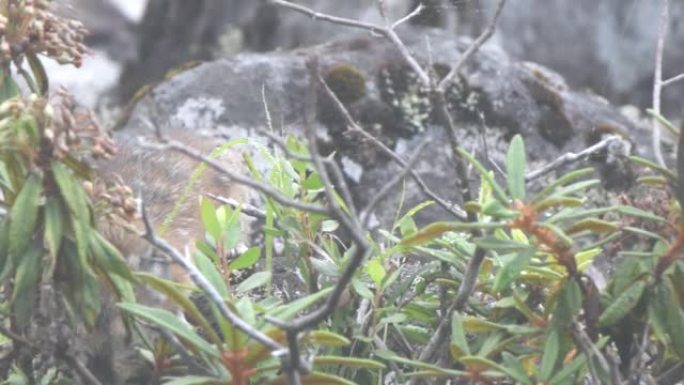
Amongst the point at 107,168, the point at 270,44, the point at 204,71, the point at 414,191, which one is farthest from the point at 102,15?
the point at 107,168

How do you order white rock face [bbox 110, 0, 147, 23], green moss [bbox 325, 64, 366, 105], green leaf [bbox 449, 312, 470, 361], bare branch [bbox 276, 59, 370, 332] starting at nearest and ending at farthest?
bare branch [bbox 276, 59, 370, 332] → green leaf [bbox 449, 312, 470, 361] → green moss [bbox 325, 64, 366, 105] → white rock face [bbox 110, 0, 147, 23]

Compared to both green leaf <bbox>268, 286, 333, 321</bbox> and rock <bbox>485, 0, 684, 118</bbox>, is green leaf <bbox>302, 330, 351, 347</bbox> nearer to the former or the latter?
green leaf <bbox>268, 286, 333, 321</bbox>

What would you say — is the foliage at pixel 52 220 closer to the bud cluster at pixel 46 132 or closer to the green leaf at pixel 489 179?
the bud cluster at pixel 46 132

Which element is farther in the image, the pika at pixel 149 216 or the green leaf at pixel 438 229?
the pika at pixel 149 216


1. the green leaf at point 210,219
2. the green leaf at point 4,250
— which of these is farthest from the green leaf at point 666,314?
the green leaf at point 4,250

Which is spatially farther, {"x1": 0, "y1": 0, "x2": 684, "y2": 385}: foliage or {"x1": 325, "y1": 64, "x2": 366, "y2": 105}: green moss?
{"x1": 325, "y1": 64, "x2": 366, "y2": 105}: green moss

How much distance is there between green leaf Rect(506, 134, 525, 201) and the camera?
5.23 feet

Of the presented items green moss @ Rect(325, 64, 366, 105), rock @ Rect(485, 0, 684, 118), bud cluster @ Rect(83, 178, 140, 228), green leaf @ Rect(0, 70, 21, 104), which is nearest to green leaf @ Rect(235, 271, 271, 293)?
bud cluster @ Rect(83, 178, 140, 228)

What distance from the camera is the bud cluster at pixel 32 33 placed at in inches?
65.7

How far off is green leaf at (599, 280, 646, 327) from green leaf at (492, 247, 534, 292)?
142 mm

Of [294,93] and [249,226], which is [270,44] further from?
[249,226]

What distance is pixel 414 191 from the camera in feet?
13.3

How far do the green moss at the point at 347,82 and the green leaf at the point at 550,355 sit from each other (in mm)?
2912

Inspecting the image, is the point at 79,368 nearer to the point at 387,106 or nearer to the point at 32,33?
the point at 32,33
